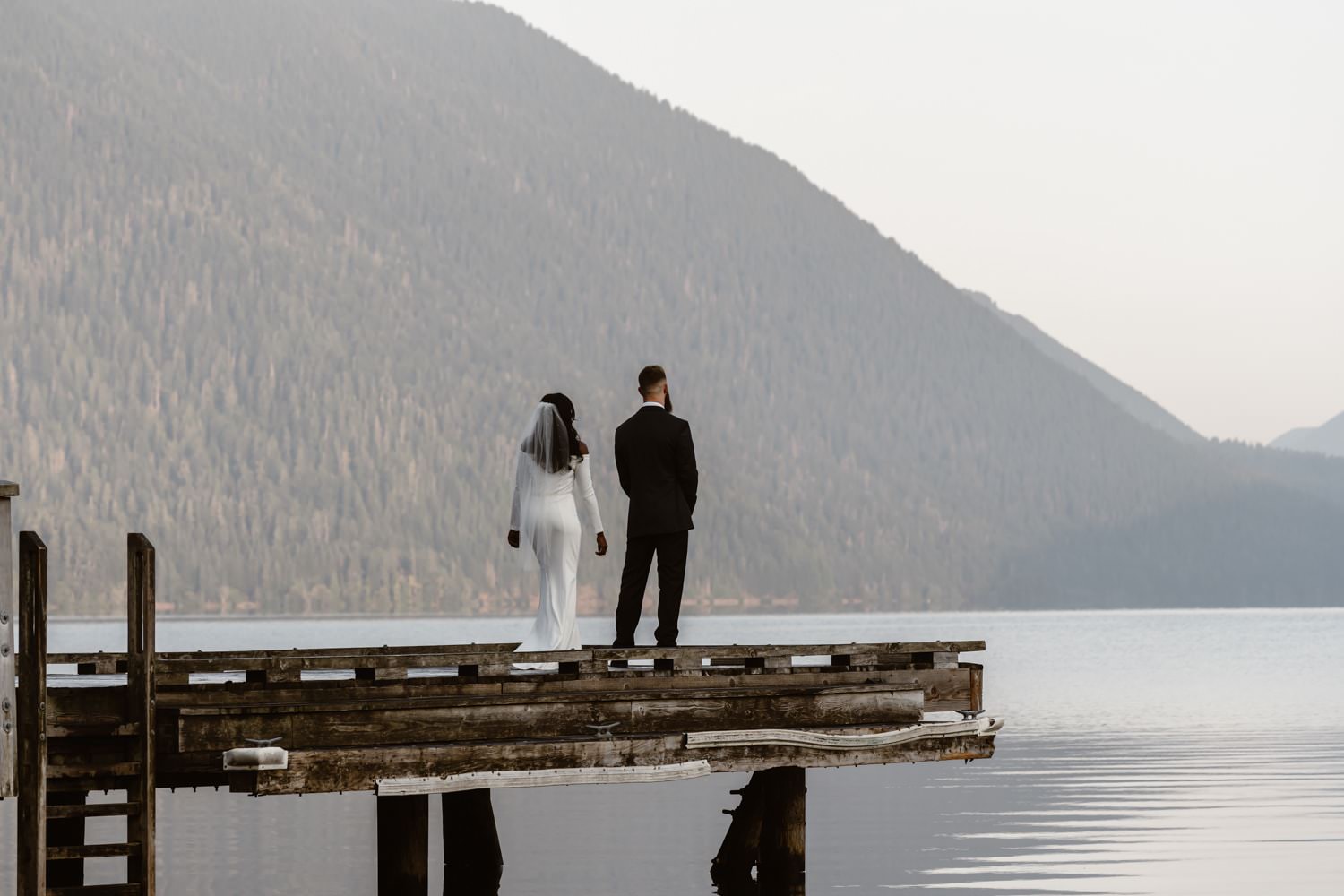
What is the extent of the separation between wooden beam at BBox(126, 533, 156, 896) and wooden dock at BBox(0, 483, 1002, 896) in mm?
16

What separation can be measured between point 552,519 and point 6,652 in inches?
281

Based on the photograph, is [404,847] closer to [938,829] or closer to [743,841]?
[743,841]

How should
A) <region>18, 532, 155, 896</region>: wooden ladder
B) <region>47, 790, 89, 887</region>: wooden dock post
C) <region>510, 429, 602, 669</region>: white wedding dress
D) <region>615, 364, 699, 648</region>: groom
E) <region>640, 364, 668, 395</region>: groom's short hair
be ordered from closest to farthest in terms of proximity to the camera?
<region>18, 532, 155, 896</region>: wooden ladder → <region>640, 364, 668, 395</region>: groom's short hair → <region>615, 364, 699, 648</region>: groom → <region>510, 429, 602, 669</region>: white wedding dress → <region>47, 790, 89, 887</region>: wooden dock post

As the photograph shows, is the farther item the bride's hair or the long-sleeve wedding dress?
the long-sleeve wedding dress

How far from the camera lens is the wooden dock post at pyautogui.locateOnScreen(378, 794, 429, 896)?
61.1ft

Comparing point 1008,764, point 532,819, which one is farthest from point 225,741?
point 1008,764

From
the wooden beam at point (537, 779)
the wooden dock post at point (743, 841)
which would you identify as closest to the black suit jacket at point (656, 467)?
the wooden beam at point (537, 779)

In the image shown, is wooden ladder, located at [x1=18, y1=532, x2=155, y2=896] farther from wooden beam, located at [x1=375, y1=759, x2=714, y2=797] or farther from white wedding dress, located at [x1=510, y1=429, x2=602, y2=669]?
white wedding dress, located at [x1=510, y1=429, x2=602, y2=669]

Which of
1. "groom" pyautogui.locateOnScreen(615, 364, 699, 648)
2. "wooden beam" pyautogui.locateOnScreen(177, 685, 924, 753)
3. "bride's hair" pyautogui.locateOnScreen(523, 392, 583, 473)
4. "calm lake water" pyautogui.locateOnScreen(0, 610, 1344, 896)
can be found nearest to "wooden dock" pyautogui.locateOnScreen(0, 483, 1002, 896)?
"wooden beam" pyautogui.locateOnScreen(177, 685, 924, 753)

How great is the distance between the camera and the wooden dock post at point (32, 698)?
12922 mm

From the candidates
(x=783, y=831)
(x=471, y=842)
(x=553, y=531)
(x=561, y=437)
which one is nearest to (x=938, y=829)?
(x=471, y=842)

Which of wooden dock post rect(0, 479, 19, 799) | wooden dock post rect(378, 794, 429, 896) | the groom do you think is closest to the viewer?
wooden dock post rect(0, 479, 19, 799)

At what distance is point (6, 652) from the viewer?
1230cm

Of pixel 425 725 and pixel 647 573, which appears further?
pixel 647 573
